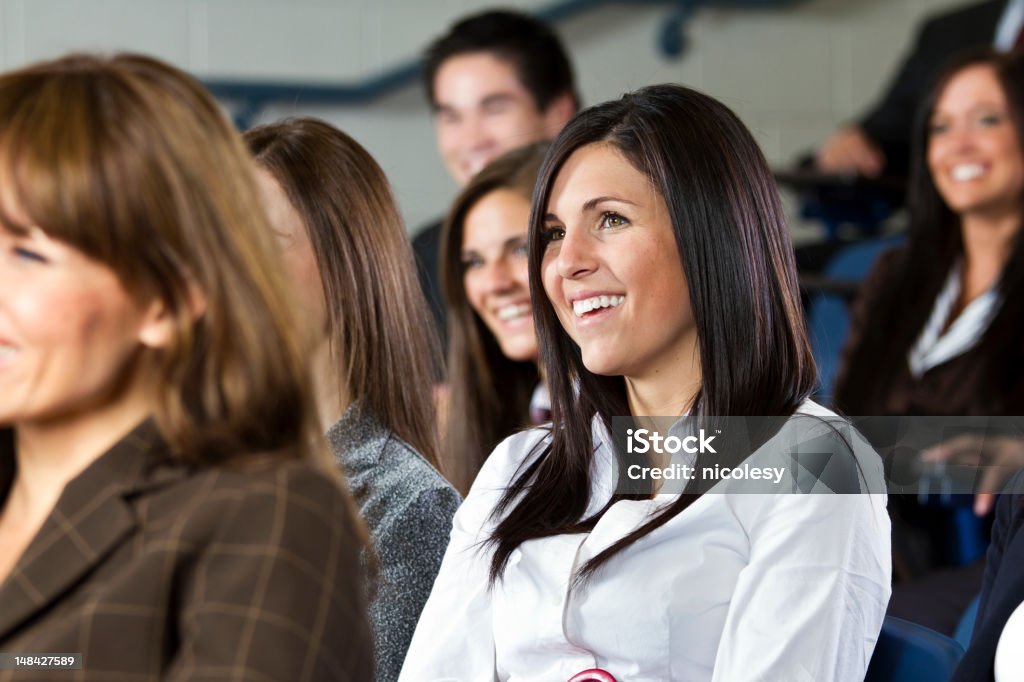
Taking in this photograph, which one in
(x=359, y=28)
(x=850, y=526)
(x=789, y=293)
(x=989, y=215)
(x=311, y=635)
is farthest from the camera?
(x=359, y=28)

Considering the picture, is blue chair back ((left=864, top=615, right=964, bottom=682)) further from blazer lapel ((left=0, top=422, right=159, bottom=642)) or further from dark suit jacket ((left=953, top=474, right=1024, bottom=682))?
blazer lapel ((left=0, top=422, right=159, bottom=642))

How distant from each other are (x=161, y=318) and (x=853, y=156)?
8.82 feet

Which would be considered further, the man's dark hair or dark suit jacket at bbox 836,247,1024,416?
the man's dark hair

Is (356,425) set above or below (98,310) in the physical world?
below

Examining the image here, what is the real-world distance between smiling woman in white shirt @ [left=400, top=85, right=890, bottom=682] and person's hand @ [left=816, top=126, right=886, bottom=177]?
2048 mm

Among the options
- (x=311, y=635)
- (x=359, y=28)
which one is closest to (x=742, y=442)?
(x=311, y=635)

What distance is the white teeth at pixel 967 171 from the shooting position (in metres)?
2.44

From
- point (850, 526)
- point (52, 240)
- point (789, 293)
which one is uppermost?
point (52, 240)

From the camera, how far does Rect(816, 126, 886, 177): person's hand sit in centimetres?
323

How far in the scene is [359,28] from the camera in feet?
11.6

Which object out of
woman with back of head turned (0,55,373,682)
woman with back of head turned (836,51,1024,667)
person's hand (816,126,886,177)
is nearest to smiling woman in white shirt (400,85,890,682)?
woman with back of head turned (0,55,373,682)

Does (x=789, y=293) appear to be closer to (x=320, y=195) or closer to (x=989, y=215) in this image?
(x=320, y=195)

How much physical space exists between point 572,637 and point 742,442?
22 cm

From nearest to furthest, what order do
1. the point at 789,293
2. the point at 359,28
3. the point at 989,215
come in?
the point at 789,293 → the point at 989,215 → the point at 359,28
